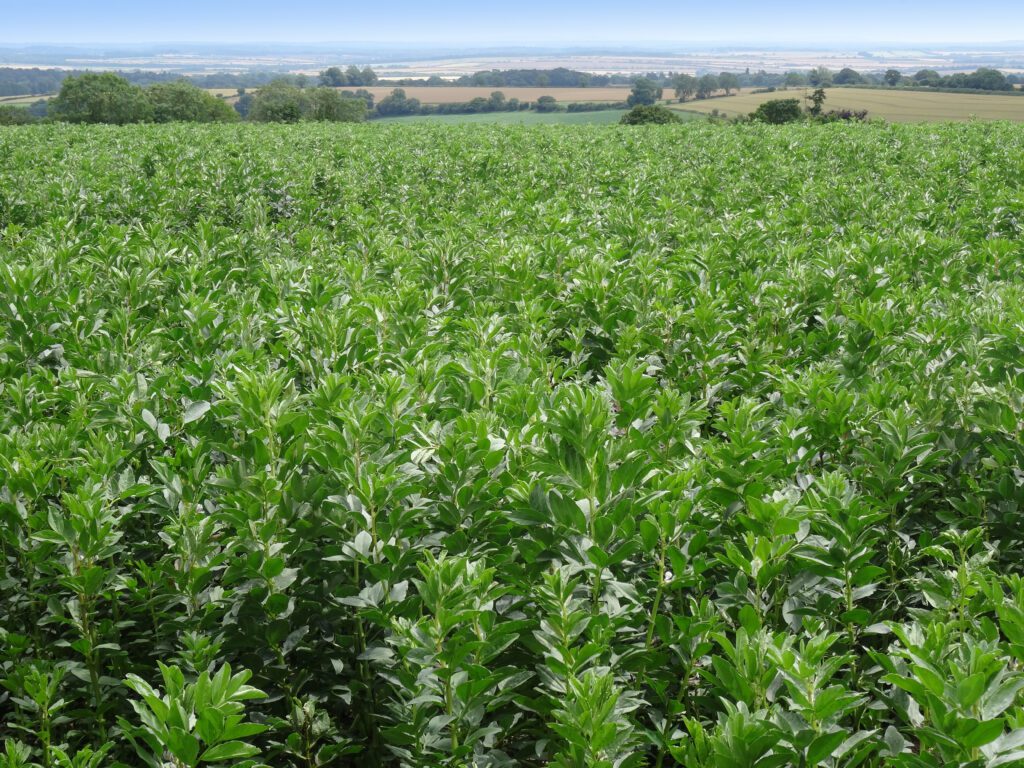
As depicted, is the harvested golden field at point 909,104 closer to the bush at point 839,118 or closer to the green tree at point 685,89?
the green tree at point 685,89

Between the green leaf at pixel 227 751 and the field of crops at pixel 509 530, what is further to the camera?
the field of crops at pixel 509 530

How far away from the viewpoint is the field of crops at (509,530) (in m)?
2.20

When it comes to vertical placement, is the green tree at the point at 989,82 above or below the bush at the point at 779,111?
above

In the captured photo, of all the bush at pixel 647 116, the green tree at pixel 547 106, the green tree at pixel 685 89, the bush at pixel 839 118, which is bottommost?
the bush at pixel 839 118

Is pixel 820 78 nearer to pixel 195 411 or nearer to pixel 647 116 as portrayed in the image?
pixel 647 116

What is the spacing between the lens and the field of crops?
2.20 meters

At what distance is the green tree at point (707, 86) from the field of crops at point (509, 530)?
261 feet

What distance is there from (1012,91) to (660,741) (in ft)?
277

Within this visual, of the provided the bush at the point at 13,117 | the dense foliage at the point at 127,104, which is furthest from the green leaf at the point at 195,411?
the dense foliage at the point at 127,104

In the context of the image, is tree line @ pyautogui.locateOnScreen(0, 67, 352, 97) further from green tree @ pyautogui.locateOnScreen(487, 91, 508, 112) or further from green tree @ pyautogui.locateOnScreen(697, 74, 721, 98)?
green tree @ pyautogui.locateOnScreen(697, 74, 721, 98)

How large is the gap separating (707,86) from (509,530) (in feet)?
308

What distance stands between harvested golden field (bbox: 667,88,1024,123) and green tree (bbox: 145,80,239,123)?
1355 inches

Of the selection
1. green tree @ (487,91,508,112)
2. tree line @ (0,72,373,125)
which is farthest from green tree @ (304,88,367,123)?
green tree @ (487,91,508,112)

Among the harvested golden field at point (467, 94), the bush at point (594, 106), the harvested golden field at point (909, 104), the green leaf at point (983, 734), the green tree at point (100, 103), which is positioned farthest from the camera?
the harvested golden field at point (467, 94)
